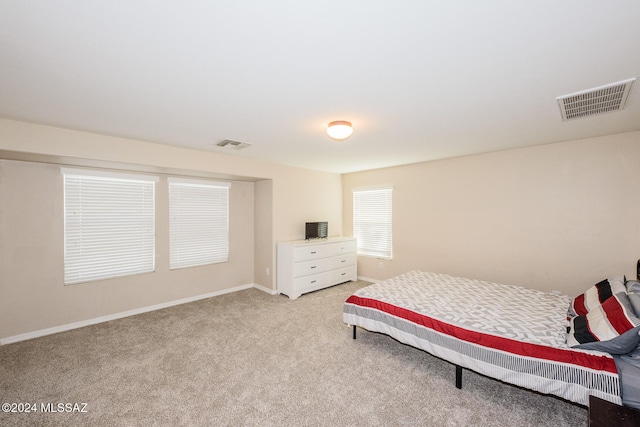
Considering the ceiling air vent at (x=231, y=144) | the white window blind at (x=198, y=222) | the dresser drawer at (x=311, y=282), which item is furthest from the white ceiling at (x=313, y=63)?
the dresser drawer at (x=311, y=282)

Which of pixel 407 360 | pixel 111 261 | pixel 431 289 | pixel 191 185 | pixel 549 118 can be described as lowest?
pixel 407 360

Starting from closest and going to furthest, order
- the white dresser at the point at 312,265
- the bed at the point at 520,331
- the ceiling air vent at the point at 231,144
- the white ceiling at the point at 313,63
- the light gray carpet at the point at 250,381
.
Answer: the white ceiling at the point at 313,63
the bed at the point at 520,331
the light gray carpet at the point at 250,381
the ceiling air vent at the point at 231,144
the white dresser at the point at 312,265

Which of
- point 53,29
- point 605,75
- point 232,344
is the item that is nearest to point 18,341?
point 232,344

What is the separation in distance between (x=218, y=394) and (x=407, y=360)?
178 centimetres

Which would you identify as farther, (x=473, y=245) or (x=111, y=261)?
(x=473, y=245)

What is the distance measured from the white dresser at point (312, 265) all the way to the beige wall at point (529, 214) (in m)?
1.10

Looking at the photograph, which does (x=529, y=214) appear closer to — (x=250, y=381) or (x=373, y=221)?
(x=373, y=221)

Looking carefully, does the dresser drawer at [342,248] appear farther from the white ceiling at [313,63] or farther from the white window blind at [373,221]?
the white ceiling at [313,63]

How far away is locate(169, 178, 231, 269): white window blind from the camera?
4168 mm

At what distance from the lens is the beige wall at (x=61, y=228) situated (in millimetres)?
2902

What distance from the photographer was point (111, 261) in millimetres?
3609

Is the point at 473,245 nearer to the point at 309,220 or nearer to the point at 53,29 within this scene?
the point at 309,220

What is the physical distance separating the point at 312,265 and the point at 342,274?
33.8 inches

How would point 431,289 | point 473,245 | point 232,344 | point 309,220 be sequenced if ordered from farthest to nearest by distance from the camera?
point 309,220
point 473,245
point 431,289
point 232,344
